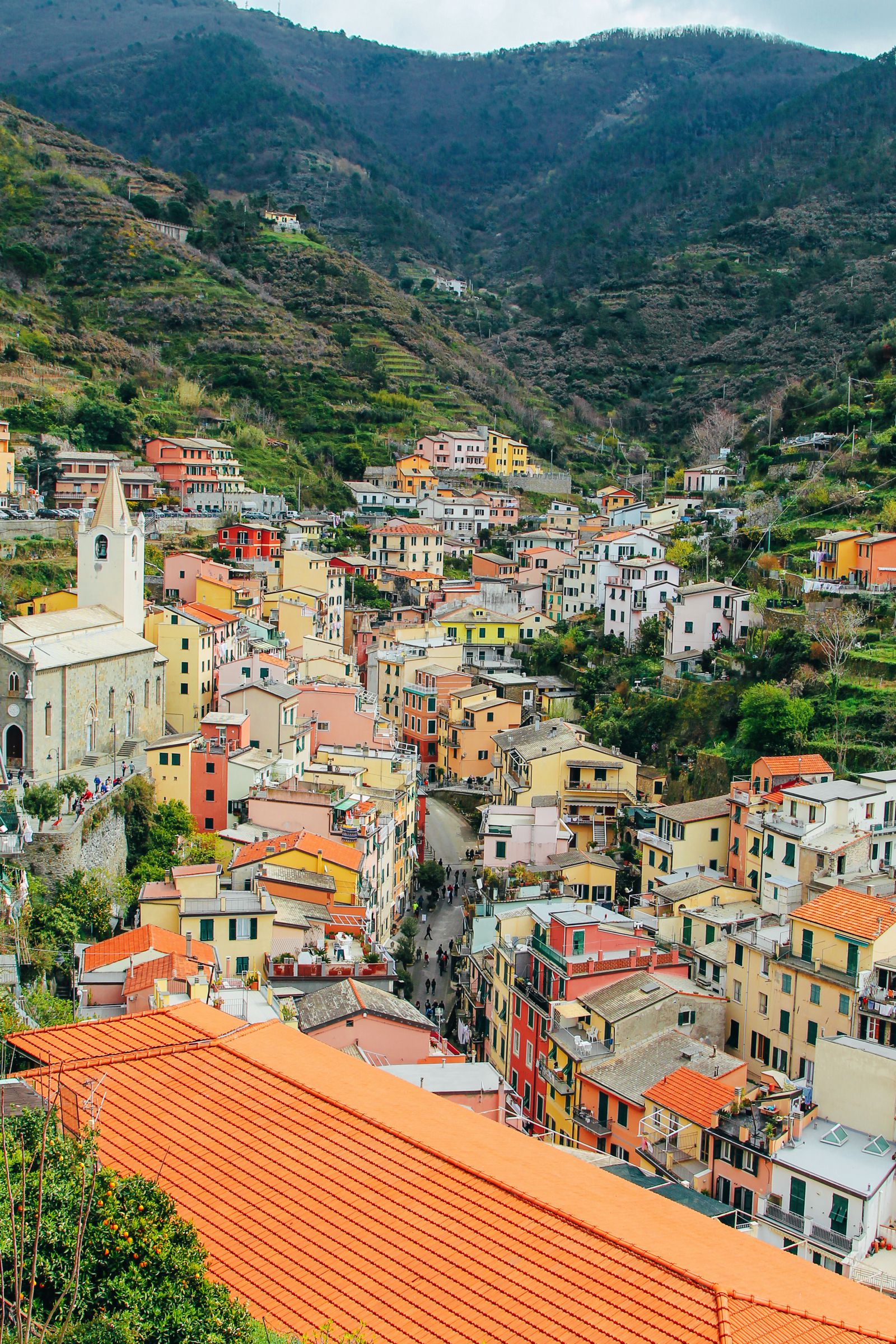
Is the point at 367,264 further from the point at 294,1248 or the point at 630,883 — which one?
the point at 294,1248

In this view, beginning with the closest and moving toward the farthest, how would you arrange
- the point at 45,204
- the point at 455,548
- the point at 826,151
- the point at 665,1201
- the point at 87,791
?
the point at 665,1201 → the point at 87,791 → the point at 455,548 → the point at 45,204 → the point at 826,151

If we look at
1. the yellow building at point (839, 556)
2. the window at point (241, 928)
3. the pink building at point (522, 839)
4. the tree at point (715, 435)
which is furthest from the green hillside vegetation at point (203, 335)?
the window at point (241, 928)

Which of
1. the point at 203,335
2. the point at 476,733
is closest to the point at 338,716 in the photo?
the point at 476,733

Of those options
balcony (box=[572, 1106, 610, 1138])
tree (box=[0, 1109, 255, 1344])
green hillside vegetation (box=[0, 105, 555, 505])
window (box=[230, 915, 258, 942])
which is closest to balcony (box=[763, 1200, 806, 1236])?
balcony (box=[572, 1106, 610, 1138])

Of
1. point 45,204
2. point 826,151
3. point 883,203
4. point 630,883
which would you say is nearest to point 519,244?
point 826,151

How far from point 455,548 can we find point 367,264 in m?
75.0

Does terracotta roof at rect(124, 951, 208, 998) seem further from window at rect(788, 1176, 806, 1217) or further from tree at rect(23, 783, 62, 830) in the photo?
window at rect(788, 1176, 806, 1217)

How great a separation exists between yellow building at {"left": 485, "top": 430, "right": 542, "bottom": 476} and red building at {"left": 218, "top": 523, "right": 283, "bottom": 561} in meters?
26.4

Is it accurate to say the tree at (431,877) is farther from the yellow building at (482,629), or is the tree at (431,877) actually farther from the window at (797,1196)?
the yellow building at (482,629)

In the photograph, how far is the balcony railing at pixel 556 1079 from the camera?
25.8m

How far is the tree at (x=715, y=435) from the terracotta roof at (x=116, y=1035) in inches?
2778

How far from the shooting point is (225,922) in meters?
27.0

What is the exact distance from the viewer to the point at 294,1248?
12523mm

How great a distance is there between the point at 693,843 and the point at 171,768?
47.4 feet
